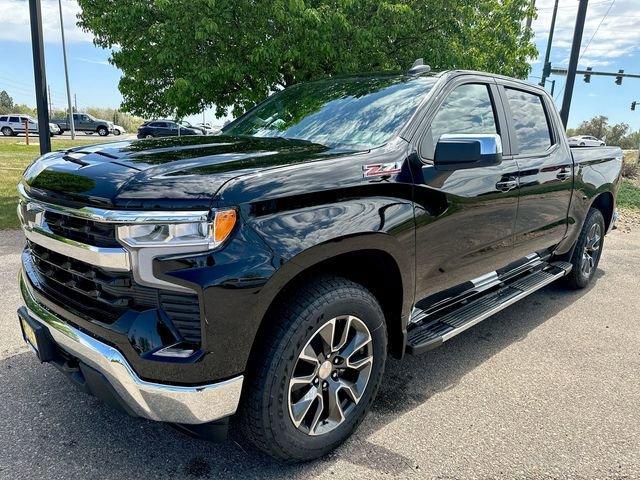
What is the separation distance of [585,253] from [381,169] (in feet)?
11.8

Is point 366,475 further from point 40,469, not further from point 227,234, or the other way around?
point 40,469

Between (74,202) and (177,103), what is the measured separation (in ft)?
20.0

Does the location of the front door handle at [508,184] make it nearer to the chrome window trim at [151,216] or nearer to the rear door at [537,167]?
Answer: the rear door at [537,167]

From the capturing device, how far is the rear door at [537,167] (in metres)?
3.72

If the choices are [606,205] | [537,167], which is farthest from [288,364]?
[606,205]

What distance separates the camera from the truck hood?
6.36ft

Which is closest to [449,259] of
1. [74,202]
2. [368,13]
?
[74,202]

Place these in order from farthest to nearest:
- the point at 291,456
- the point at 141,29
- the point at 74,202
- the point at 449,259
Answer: the point at 141,29
the point at 449,259
the point at 291,456
the point at 74,202

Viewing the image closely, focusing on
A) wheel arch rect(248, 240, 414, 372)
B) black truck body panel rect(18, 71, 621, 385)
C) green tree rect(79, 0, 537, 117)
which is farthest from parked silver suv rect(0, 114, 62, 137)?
wheel arch rect(248, 240, 414, 372)

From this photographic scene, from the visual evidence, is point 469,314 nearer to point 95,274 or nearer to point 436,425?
point 436,425

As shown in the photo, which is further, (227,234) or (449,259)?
(449,259)

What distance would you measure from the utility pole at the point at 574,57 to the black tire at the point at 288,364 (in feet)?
31.8

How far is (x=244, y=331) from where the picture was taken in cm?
200

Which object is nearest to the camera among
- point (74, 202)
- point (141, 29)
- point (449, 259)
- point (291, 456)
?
point (74, 202)
